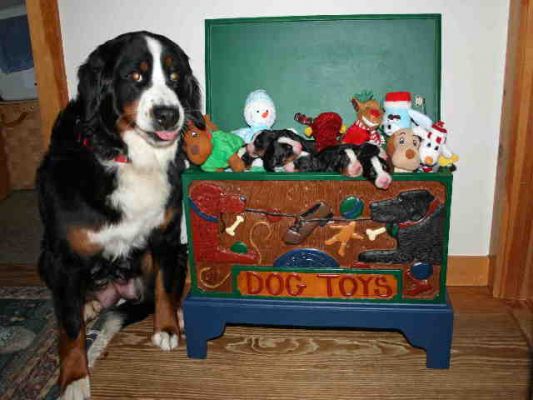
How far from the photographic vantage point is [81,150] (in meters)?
1.38

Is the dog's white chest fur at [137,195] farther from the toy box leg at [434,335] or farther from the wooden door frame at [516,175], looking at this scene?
the wooden door frame at [516,175]

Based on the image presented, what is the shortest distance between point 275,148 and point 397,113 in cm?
39

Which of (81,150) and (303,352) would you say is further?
(303,352)

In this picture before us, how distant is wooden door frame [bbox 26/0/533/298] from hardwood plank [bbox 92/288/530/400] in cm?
19

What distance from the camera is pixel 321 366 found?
1536mm

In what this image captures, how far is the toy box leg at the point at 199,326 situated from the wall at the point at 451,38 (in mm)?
821

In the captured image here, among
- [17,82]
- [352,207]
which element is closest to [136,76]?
[352,207]

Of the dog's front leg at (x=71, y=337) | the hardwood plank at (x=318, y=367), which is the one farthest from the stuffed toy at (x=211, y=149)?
the hardwood plank at (x=318, y=367)

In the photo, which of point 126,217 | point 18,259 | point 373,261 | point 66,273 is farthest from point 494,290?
point 18,259

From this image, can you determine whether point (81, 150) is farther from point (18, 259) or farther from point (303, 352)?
point (18, 259)

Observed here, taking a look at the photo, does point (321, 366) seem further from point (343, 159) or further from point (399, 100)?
point (399, 100)

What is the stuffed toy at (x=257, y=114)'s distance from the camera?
1587mm

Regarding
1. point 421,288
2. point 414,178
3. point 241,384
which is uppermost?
point 414,178

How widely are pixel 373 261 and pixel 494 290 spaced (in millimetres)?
721
